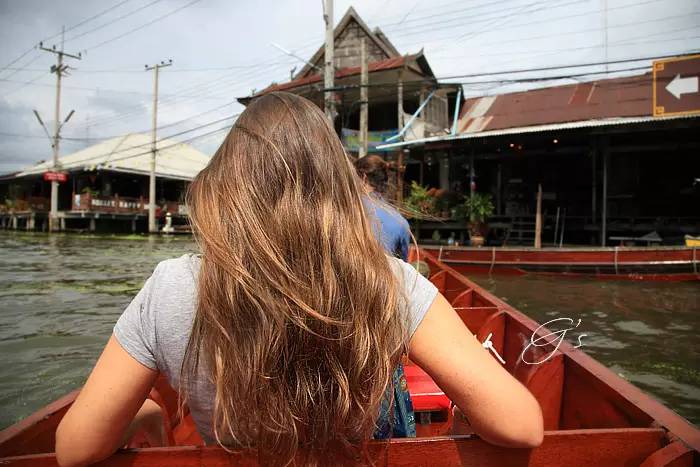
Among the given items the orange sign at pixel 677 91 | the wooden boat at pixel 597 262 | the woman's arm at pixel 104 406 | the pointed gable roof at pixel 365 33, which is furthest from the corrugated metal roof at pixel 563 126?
the woman's arm at pixel 104 406

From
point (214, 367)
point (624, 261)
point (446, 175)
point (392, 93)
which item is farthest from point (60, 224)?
point (214, 367)

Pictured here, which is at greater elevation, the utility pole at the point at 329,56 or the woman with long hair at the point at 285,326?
the utility pole at the point at 329,56

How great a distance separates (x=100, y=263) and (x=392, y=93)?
11.4 metres

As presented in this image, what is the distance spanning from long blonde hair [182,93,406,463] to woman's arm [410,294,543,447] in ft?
0.20

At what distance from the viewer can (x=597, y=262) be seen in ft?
30.8

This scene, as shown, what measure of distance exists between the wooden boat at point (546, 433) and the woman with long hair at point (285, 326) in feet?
0.44

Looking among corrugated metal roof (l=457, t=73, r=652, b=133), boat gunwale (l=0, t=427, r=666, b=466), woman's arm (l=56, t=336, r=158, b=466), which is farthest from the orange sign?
woman's arm (l=56, t=336, r=158, b=466)

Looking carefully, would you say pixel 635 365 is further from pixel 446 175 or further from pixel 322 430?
pixel 446 175

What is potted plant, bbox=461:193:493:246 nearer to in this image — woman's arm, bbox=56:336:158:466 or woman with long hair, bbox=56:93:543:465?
woman with long hair, bbox=56:93:543:465

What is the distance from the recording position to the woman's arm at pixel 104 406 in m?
0.93

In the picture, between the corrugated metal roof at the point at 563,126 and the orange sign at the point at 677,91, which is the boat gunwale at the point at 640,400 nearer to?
the corrugated metal roof at the point at 563,126

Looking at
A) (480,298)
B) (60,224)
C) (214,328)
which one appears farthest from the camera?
(60,224)

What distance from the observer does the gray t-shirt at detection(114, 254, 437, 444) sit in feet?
3.17

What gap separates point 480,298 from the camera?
14.1ft
